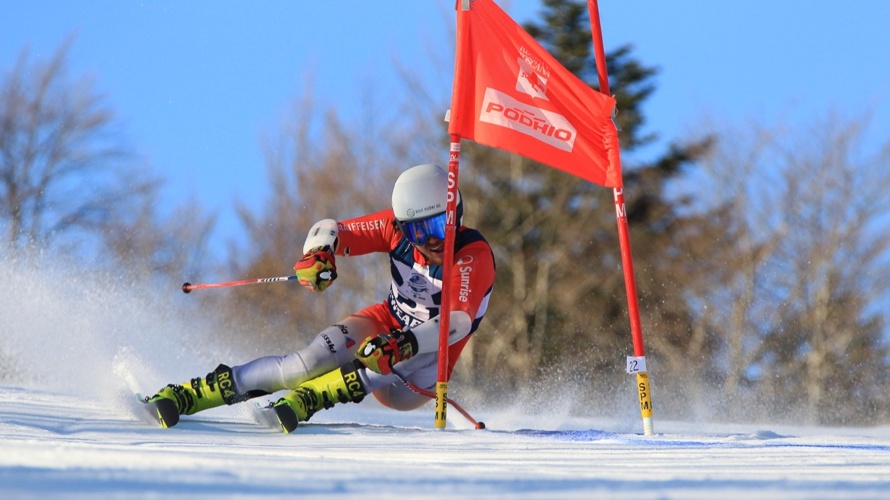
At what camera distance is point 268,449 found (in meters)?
3.78

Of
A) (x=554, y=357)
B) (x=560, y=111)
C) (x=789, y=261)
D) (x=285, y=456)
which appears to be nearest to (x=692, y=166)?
(x=789, y=261)

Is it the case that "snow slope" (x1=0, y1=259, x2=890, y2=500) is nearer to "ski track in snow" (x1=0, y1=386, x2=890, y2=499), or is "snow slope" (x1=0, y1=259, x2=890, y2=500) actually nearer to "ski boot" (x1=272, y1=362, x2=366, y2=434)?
"ski track in snow" (x1=0, y1=386, x2=890, y2=499)

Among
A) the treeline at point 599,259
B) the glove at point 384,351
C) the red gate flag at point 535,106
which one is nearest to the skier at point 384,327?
the glove at point 384,351

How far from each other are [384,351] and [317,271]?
742 millimetres

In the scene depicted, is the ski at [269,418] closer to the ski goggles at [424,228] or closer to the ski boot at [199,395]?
the ski boot at [199,395]

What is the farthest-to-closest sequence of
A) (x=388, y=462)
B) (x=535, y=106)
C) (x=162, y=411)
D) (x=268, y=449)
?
(x=535, y=106), (x=162, y=411), (x=268, y=449), (x=388, y=462)

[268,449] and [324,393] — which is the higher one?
[324,393]

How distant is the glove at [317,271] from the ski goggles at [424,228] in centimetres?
44

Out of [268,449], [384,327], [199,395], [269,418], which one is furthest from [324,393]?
[268,449]

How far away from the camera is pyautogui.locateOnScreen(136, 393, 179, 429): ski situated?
484 cm

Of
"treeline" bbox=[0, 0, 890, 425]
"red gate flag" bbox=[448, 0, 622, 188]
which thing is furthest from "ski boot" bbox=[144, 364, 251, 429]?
"treeline" bbox=[0, 0, 890, 425]

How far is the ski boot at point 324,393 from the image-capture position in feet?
16.1

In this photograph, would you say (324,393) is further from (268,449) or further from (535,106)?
(535,106)

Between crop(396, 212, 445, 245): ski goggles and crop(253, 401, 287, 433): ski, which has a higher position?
crop(396, 212, 445, 245): ski goggles
